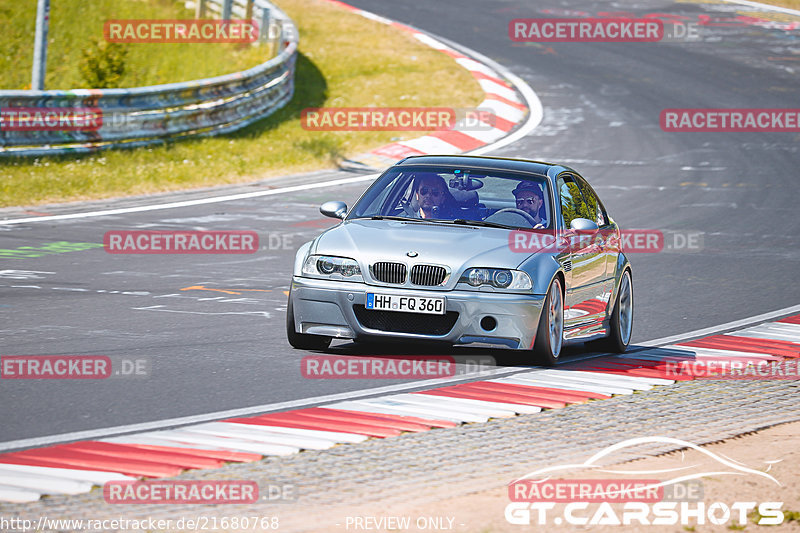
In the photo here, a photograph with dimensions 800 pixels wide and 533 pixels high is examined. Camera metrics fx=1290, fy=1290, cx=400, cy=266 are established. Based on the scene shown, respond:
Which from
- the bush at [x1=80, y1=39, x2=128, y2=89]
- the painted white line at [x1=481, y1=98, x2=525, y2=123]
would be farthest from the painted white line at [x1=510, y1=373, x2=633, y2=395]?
the bush at [x1=80, y1=39, x2=128, y2=89]

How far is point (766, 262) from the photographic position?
47.9 feet

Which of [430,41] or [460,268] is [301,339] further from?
[430,41]

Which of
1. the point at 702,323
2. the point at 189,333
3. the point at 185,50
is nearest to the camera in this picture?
the point at 189,333

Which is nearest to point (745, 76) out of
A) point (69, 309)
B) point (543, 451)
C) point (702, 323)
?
point (702, 323)

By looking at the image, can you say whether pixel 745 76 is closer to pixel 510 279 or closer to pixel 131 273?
pixel 131 273

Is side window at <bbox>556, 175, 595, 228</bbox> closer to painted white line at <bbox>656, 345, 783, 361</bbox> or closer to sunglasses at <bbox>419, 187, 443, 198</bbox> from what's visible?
sunglasses at <bbox>419, 187, 443, 198</bbox>

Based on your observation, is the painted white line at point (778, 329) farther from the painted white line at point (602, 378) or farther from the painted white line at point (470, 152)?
the painted white line at point (470, 152)

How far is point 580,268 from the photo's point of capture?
9625 millimetres

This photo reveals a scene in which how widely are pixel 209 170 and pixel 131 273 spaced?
23.1 feet

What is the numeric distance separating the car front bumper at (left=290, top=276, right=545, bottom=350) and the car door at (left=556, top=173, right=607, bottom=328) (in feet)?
2.39

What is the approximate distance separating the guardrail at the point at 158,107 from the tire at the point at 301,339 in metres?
9.77

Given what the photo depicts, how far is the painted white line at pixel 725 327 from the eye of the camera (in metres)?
10.4

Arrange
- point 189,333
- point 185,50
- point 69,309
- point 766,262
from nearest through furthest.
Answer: point 189,333, point 69,309, point 766,262, point 185,50

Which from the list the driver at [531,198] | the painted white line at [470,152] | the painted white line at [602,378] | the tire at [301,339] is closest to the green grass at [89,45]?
the painted white line at [470,152]
